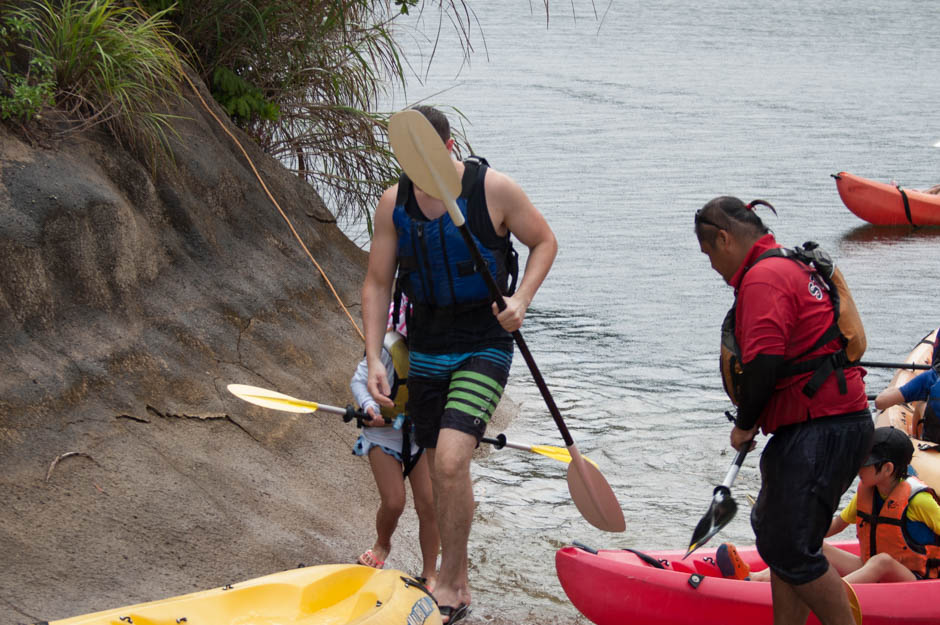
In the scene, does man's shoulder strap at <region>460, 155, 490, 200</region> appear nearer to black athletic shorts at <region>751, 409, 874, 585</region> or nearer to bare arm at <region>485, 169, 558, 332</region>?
bare arm at <region>485, 169, 558, 332</region>

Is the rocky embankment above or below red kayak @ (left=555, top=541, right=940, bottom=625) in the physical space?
above

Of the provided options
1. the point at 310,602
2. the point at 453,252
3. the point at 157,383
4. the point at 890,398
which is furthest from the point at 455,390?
the point at 890,398

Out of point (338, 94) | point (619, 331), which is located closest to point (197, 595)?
point (338, 94)

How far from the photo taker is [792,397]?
11.3 feet

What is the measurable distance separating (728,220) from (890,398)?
8.42ft

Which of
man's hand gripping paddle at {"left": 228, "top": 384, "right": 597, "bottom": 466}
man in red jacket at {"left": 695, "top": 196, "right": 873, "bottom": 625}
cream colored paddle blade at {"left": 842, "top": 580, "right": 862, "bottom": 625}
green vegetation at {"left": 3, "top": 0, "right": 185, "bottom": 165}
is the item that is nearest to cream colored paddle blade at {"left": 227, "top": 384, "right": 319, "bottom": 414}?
man's hand gripping paddle at {"left": 228, "top": 384, "right": 597, "bottom": 466}

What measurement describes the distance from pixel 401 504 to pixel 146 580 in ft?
3.17

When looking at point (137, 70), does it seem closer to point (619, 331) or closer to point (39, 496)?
point (39, 496)

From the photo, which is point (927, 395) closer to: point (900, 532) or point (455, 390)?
point (900, 532)

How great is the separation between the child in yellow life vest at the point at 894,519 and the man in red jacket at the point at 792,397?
78 centimetres

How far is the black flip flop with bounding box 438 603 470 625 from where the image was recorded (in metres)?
4.02

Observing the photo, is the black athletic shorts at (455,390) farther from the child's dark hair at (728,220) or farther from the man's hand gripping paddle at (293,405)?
the child's dark hair at (728,220)

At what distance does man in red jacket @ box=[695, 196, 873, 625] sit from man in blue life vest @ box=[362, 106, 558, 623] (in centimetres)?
70

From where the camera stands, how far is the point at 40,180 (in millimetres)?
5188
